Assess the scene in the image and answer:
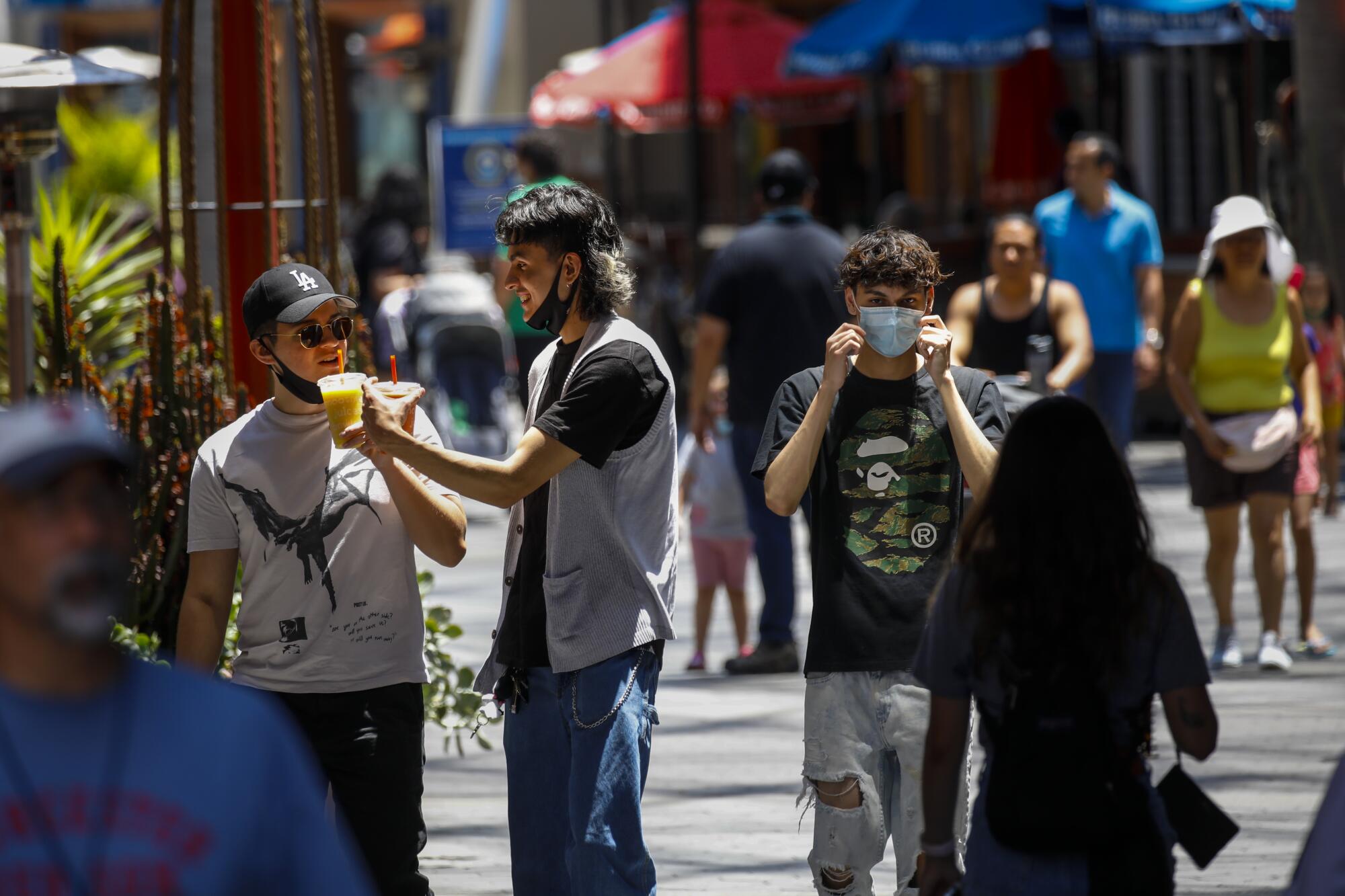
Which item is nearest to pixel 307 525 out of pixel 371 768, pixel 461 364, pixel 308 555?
pixel 308 555

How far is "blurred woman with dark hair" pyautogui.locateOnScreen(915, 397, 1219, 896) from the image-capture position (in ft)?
10.4

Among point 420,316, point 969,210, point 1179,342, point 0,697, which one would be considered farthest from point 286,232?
point 969,210

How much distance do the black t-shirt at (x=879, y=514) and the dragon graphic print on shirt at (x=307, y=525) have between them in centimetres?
99

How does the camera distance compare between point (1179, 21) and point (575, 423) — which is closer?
point (575, 423)

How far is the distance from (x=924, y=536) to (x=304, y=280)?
1.45m

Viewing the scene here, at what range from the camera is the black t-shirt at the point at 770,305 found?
8.26 meters

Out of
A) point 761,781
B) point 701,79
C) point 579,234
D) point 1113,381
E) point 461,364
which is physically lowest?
point 761,781

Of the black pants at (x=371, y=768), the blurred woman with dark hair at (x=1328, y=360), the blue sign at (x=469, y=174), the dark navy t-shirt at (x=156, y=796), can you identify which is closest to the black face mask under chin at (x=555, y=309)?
the black pants at (x=371, y=768)

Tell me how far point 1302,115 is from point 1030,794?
2274mm

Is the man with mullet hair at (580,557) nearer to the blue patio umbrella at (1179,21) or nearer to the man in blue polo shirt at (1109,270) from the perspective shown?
the man in blue polo shirt at (1109,270)

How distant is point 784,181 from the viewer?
8469mm

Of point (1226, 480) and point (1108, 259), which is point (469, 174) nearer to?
point (1108, 259)

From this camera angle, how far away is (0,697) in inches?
80.4

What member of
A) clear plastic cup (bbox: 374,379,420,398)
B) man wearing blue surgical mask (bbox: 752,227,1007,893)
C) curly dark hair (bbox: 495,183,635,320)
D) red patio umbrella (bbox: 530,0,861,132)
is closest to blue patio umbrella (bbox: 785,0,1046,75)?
red patio umbrella (bbox: 530,0,861,132)
